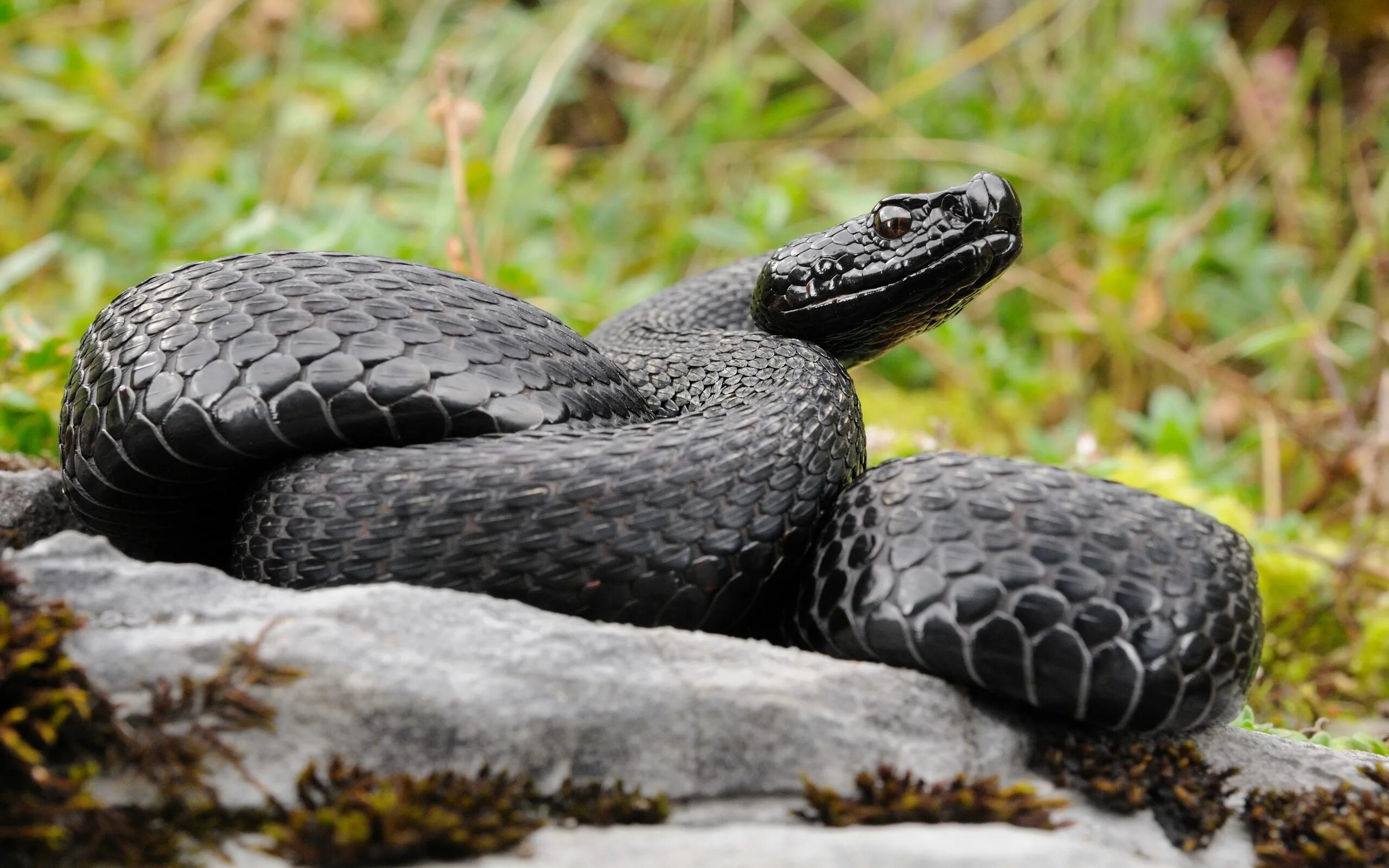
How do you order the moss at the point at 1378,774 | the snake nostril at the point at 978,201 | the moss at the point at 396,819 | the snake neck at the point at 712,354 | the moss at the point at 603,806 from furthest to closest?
1. the snake nostril at the point at 978,201
2. the snake neck at the point at 712,354
3. the moss at the point at 1378,774
4. the moss at the point at 603,806
5. the moss at the point at 396,819

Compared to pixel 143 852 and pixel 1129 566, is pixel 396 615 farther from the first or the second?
pixel 1129 566

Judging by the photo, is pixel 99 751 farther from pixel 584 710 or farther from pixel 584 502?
pixel 584 502

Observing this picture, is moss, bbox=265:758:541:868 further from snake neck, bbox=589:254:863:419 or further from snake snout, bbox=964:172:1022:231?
snake snout, bbox=964:172:1022:231

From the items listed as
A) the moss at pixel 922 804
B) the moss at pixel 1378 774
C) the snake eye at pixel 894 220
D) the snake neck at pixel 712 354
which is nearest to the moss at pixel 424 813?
the moss at pixel 922 804

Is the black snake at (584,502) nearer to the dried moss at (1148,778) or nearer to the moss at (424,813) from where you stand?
the dried moss at (1148,778)

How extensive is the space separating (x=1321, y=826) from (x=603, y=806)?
5.75 ft

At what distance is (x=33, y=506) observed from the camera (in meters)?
3.78

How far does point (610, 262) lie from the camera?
8.49 m

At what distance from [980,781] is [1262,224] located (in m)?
8.38

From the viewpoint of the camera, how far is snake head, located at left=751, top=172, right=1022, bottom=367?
384 cm

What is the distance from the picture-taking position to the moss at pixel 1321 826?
2748mm

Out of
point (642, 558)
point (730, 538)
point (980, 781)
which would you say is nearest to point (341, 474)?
point (642, 558)

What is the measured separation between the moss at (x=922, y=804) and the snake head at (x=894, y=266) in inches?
69.6

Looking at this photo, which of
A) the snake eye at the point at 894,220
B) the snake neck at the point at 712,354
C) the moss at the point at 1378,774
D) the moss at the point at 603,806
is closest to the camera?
the moss at the point at 603,806
